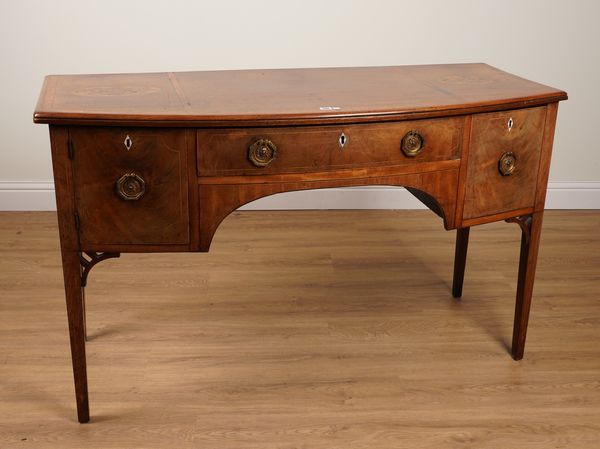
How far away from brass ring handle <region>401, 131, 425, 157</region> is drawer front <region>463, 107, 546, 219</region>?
0.16 metres

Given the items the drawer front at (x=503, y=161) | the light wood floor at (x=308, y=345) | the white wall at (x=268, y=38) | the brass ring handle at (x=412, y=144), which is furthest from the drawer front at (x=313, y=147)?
the white wall at (x=268, y=38)

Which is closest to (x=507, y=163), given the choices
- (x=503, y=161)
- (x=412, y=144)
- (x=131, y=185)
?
(x=503, y=161)

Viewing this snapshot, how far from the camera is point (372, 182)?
2.06 meters

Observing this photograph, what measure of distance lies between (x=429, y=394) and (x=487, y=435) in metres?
0.23

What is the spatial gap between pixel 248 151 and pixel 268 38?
1721 millimetres

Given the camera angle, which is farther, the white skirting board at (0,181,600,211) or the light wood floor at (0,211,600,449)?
the white skirting board at (0,181,600,211)

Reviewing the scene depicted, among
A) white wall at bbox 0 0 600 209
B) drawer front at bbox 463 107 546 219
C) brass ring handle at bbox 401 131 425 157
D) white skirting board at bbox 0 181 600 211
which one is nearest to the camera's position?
brass ring handle at bbox 401 131 425 157

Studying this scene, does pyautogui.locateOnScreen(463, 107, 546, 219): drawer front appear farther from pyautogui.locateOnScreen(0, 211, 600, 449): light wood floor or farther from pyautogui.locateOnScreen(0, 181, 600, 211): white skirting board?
pyautogui.locateOnScreen(0, 181, 600, 211): white skirting board

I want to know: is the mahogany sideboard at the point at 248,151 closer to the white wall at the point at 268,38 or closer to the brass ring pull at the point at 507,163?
the brass ring pull at the point at 507,163

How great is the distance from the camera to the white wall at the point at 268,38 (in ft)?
11.4

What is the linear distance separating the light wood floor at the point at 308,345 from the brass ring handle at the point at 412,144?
717 millimetres

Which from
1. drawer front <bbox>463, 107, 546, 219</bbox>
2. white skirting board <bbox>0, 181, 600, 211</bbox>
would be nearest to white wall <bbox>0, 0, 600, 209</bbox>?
white skirting board <bbox>0, 181, 600, 211</bbox>

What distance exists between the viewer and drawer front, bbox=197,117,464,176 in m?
1.95

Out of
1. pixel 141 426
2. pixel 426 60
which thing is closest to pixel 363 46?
pixel 426 60
